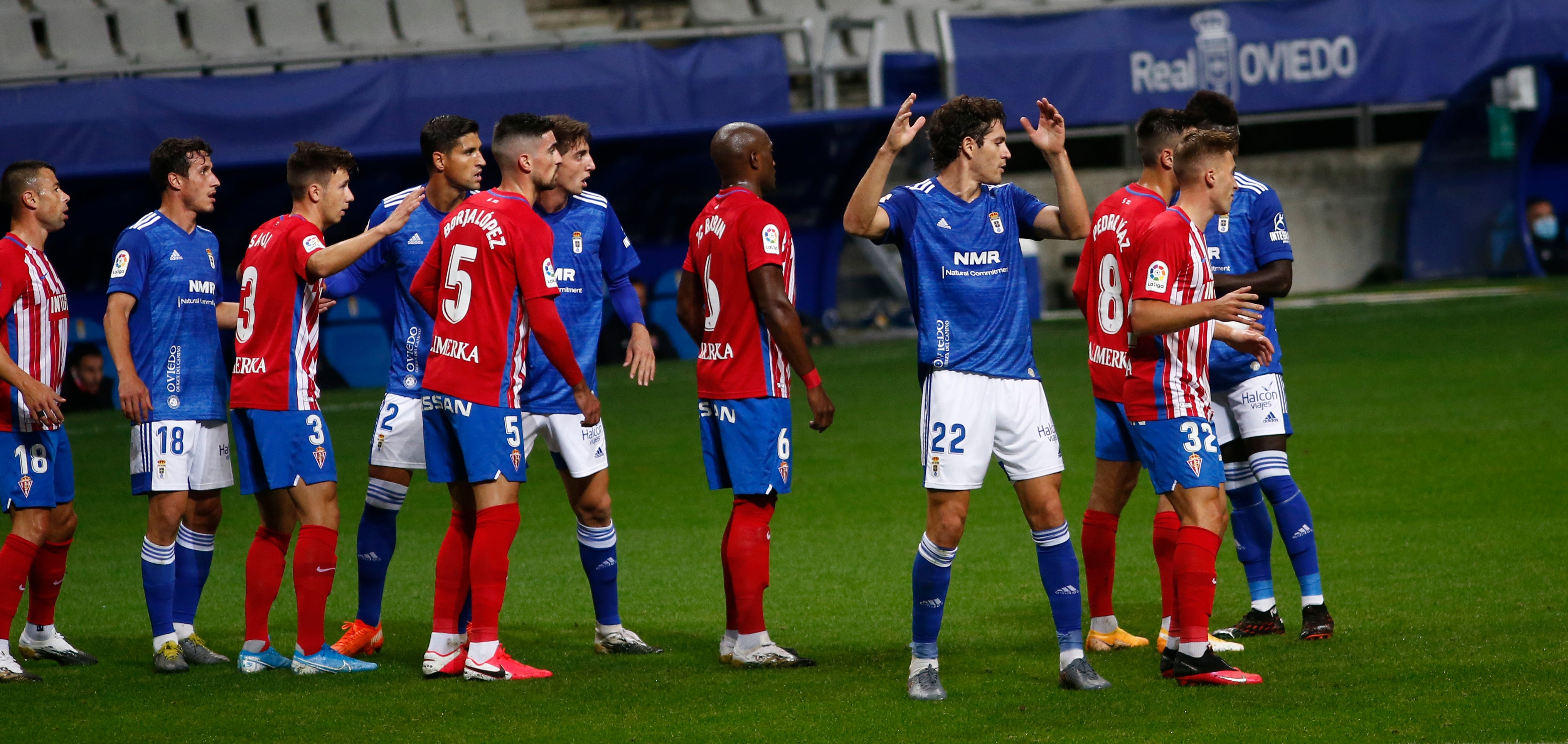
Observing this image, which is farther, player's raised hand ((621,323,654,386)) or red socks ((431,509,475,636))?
player's raised hand ((621,323,654,386))

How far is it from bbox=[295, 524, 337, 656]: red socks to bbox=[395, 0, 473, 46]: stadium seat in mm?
18635

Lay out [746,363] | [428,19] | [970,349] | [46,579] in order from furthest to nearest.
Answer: [428,19] < [46,579] < [746,363] < [970,349]

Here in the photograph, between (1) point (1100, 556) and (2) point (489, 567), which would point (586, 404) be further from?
(1) point (1100, 556)

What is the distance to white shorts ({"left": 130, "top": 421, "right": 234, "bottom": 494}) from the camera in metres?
6.27

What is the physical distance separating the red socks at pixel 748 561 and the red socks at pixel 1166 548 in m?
1.56

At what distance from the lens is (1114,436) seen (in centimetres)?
629

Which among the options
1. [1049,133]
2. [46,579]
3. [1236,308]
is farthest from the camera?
[46,579]

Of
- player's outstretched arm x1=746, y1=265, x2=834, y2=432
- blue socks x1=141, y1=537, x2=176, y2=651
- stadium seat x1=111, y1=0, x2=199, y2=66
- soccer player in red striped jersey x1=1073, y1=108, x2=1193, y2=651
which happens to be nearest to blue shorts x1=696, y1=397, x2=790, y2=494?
player's outstretched arm x1=746, y1=265, x2=834, y2=432

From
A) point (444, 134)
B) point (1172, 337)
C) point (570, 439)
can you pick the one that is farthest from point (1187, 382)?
point (444, 134)

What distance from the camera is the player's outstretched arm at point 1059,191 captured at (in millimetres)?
5656

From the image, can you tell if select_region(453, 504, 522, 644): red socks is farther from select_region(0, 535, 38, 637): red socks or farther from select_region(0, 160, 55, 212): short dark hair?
select_region(0, 160, 55, 212): short dark hair

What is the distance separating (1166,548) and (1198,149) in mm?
1642

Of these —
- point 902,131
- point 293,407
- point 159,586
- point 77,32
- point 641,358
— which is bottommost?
point 159,586

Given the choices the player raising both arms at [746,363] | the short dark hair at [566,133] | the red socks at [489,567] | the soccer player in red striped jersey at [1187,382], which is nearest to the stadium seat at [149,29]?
the short dark hair at [566,133]
